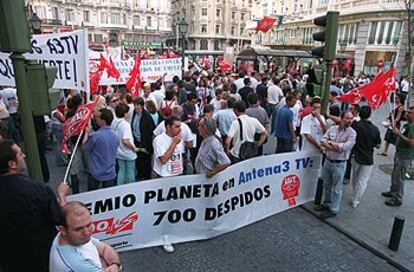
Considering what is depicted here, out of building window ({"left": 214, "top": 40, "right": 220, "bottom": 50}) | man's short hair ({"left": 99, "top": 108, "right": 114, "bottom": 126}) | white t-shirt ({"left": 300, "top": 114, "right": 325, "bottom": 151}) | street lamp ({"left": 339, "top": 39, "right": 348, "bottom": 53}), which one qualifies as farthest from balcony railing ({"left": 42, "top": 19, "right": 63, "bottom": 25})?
white t-shirt ({"left": 300, "top": 114, "right": 325, "bottom": 151})

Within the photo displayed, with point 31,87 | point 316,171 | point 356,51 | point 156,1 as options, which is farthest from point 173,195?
point 156,1

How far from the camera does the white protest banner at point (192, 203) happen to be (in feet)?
12.7

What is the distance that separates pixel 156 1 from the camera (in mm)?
79562

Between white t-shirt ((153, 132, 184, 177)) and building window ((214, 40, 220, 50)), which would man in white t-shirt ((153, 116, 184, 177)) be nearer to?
white t-shirt ((153, 132, 184, 177))

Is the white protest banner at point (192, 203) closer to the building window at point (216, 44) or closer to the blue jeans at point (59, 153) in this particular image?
the blue jeans at point (59, 153)

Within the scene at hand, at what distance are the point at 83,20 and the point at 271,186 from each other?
246 feet

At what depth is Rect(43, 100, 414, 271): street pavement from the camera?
13.7 ft

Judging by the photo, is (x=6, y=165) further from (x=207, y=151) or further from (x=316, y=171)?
(x=316, y=171)

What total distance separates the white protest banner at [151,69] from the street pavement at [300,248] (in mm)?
5818

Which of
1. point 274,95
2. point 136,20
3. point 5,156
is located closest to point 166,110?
point 5,156

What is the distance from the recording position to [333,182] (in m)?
5.45

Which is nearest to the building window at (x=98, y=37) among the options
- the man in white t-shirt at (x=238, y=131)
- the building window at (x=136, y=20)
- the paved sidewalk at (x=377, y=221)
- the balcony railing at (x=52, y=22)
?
the balcony railing at (x=52, y=22)

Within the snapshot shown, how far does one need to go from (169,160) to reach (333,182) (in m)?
2.91

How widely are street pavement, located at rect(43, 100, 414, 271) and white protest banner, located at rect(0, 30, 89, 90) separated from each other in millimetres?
2824
